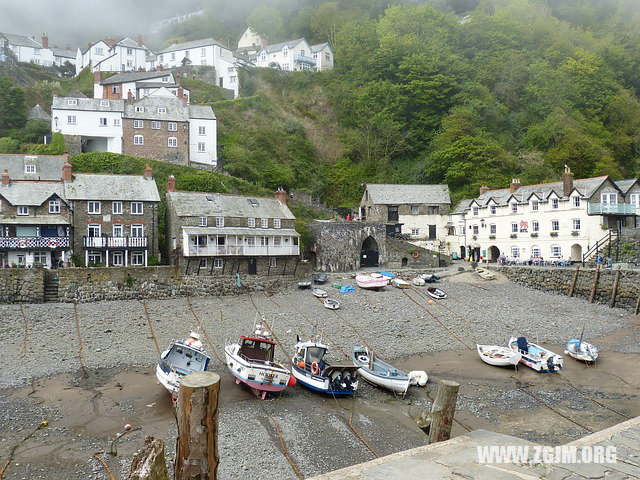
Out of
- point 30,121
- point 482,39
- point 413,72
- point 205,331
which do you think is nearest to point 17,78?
point 30,121

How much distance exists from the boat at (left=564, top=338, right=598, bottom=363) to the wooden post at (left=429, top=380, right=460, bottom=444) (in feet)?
54.3

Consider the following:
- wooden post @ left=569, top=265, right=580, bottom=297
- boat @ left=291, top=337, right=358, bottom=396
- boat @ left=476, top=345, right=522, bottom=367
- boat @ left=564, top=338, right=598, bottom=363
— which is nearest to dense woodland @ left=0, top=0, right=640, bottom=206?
wooden post @ left=569, top=265, right=580, bottom=297

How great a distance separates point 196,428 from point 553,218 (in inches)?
1545

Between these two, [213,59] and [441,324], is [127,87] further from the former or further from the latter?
[441,324]

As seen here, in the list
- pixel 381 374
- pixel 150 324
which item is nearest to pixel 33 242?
pixel 150 324

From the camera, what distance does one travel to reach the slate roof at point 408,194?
46469 mm

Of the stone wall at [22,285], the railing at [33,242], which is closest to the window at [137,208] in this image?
the railing at [33,242]

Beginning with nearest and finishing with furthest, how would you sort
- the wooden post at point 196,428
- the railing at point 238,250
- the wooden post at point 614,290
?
the wooden post at point 196,428, the wooden post at point 614,290, the railing at point 238,250

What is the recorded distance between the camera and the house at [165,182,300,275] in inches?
1252

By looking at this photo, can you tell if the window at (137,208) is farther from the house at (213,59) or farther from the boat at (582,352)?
the house at (213,59)

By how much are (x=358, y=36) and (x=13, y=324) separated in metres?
62.4

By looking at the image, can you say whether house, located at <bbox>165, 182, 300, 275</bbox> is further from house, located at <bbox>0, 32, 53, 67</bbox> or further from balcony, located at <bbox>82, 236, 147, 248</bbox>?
house, located at <bbox>0, 32, 53, 67</bbox>

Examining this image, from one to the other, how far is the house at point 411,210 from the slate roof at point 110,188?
22515mm

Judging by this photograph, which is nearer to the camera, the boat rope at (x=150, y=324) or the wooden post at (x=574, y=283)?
the boat rope at (x=150, y=324)
